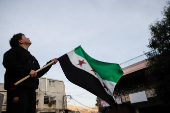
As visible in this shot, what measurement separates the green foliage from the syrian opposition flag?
1019cm

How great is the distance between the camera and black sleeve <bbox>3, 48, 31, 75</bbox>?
2227 millimetres

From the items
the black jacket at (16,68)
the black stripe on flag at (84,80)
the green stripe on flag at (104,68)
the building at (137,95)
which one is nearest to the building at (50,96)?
the building at (137,95)

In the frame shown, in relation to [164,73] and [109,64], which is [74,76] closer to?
[109,64]

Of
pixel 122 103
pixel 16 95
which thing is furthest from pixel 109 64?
pixel 122 103

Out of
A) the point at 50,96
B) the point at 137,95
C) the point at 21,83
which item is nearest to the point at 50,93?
the point at 50,96

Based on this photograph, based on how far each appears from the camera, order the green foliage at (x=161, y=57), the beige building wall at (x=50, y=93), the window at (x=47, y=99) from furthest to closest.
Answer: the window at (x=47, y=99) → the beige building wall at (x=50, y=93) → the green foliage at (x=161, y=57)

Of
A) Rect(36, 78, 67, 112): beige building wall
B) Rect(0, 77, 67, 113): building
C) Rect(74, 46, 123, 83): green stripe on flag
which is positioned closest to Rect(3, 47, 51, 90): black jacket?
Rect(74, 46, 123, 83): green stripe on flag

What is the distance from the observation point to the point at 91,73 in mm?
4055

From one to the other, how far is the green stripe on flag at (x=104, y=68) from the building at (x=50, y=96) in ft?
70.9

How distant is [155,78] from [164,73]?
0.97m

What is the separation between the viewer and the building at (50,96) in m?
23.9

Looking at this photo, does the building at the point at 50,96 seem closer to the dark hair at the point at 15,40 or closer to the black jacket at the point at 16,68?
the dark hair at the point at 15,40

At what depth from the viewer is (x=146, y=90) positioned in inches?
628

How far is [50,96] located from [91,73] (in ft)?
76.7
